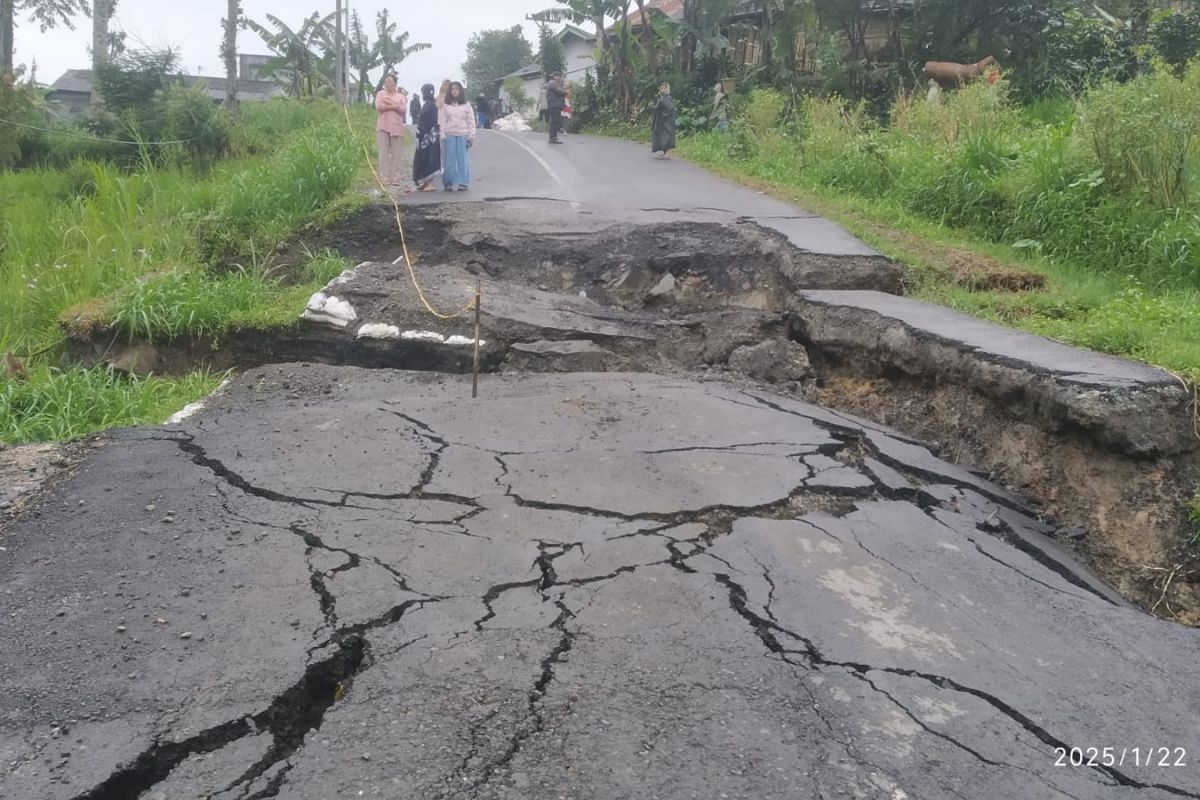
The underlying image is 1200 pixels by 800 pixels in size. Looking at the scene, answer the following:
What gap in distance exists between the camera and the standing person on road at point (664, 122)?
55.0 feet

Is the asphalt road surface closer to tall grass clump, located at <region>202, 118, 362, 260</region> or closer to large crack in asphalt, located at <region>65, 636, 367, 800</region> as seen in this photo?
large crack in asphalt, located at <region>65, 636, 367, 800</region>

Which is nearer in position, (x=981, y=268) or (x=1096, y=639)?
(x=1096, y=639)

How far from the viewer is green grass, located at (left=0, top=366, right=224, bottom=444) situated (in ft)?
19.9

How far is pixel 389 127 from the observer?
12.3 meters

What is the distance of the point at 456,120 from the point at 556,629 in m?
9.63

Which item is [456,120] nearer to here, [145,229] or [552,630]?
[145,229]

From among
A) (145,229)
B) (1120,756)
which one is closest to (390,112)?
(145,229)

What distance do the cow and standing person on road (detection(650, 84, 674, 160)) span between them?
195 inches

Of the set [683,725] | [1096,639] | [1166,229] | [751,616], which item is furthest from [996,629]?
[1166,229]

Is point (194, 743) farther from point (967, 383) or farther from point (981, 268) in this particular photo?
point (981, 268)

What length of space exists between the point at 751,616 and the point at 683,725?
773mm

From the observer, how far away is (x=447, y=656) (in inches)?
122

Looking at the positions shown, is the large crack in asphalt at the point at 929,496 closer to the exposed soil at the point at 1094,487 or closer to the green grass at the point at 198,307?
the exposed soil at the point at 1094,487

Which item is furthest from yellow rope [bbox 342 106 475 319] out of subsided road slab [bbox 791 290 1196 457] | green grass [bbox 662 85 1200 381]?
green grass [bbox 662 85 1200 381]
